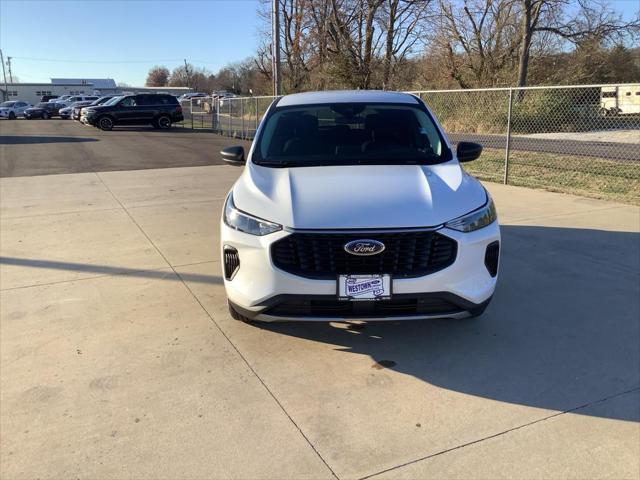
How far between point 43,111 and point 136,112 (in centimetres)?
2200

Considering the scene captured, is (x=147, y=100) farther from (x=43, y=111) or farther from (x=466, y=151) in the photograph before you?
(x=466, y=151)

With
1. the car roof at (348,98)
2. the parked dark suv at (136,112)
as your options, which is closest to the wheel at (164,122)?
the parked dark suv at (136,112)

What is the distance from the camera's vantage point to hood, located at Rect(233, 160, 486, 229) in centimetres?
313

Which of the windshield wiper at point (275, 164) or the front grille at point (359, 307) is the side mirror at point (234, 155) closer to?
the windshield wiper at point (275, 164)

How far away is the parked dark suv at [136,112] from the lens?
91.0ft

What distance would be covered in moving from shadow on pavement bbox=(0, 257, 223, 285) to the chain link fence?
6.76 metres

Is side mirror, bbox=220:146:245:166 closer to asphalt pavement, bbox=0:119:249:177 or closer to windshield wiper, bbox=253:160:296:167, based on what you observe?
windshield wiper, bbox=253:160:296:167

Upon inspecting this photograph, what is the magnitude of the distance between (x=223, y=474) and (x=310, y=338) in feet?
4.65

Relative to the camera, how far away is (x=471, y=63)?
101 ft

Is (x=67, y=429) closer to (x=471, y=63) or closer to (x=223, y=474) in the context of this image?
(x=223, y=474)

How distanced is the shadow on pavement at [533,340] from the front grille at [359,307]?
16.7 inches

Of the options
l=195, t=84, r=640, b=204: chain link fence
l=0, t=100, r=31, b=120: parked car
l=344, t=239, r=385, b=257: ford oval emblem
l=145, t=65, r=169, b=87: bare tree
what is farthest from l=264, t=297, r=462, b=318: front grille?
l=145, t=65, r=169, b=87: bare tree

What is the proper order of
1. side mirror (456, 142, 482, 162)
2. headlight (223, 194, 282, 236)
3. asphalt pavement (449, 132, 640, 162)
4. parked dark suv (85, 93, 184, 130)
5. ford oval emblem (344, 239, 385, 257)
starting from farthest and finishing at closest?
Result: parked dark suv (85, 93, 184, 130) → asphalt pavement (449, 132, 640, 162) → side mirror (456, 142, 482, 162) → headlight (223, 194, 282, 236) → ford oval emblem (344, 239, 385, 257)

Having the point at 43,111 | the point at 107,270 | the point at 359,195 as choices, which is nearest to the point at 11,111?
the point at 43,111
